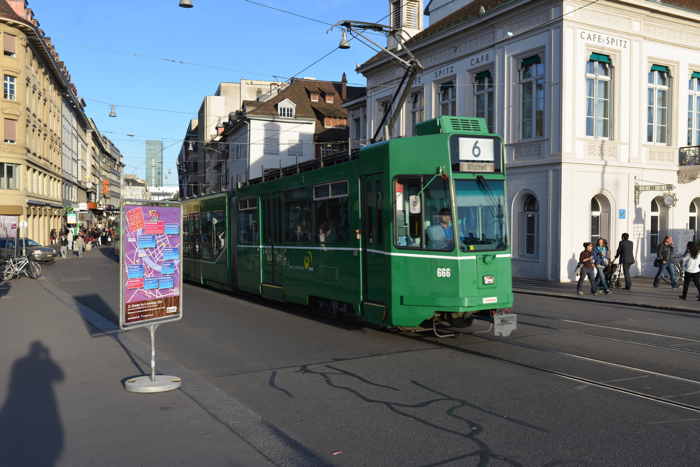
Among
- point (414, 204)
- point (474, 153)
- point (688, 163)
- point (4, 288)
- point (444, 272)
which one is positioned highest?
point (688, 163)

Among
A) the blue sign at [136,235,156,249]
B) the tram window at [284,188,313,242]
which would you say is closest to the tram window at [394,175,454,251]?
the tram window at [284,188,313,242]

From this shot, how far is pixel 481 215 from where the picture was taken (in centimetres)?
953

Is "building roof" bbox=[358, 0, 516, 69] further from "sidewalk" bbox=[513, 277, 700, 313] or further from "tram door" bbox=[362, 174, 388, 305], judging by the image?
"tram door" bbox=[362, 174, 388, 305]

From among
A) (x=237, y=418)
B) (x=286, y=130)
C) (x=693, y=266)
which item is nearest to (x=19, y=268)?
(x=237, y=418)

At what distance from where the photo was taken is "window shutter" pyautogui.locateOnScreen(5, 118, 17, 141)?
45.2 meters

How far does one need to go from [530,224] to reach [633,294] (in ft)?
22.1

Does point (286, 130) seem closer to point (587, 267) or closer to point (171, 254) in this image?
point (587, 267)

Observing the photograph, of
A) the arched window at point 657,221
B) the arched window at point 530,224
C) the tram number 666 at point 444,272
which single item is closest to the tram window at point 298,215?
the tram number 666 at point 444,272

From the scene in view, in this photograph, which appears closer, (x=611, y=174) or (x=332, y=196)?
(x=332, y=196)

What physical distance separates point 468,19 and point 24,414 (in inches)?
975

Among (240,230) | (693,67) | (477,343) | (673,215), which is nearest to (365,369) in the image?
(477,343)

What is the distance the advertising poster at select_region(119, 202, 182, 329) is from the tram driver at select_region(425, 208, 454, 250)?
3760 mm

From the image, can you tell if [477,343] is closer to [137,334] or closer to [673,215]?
[137,334]

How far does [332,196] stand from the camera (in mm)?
11516
